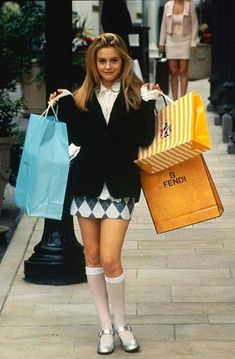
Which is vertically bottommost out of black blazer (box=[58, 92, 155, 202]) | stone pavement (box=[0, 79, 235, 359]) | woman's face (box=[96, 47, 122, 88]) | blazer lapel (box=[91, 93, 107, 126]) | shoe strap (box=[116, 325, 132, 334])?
stone pavement (box=[0, 79, 235, 359])

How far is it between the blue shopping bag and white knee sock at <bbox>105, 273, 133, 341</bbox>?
1.63ft

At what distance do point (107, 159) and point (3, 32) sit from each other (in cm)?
1256

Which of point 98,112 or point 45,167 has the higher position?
point 98,112

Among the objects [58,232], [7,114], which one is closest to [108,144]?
[58,232]

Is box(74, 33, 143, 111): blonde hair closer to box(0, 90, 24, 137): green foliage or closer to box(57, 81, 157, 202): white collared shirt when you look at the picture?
box(57, 81, 157, 202): white collared shirt

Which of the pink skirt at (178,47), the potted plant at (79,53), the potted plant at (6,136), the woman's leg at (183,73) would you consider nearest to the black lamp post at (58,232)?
the potted plant at (6,136)

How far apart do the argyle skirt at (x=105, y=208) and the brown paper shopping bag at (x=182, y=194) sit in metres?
0.22

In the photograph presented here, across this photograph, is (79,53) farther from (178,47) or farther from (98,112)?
(98,112)

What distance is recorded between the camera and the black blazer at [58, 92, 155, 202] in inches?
255

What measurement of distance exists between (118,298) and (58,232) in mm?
1849

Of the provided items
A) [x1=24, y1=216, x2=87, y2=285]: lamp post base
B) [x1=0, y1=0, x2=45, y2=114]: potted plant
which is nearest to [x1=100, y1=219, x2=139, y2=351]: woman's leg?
[x1=24, y1=216, x2=87, y2=285]: lamp post base

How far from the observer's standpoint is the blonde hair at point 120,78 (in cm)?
648

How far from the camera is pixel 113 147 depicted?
6.52 metres

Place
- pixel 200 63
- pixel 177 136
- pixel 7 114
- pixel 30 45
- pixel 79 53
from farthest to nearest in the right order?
pixel 200 63 → pixel 30 45 → pixel 79 53 → pixel 7 114 → pixel 177 136
